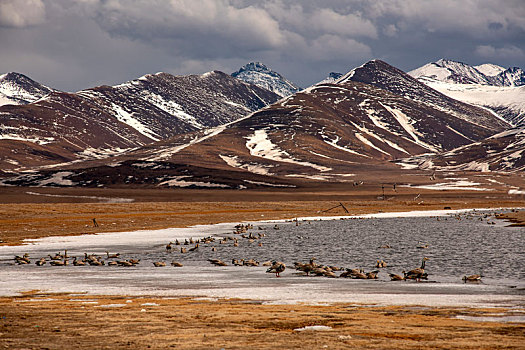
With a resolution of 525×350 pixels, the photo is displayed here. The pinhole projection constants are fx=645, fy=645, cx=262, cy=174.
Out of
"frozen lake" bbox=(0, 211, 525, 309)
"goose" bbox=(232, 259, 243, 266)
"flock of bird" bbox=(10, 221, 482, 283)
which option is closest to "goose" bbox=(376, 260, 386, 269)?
"flock of bird" bbox=(10, 221, 482, 283)

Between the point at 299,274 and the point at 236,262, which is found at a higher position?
the point at 236,262

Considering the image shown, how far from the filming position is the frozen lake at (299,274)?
27.5 meters

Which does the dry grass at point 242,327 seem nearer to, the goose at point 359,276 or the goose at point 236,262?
Result: the goose at point 359,276

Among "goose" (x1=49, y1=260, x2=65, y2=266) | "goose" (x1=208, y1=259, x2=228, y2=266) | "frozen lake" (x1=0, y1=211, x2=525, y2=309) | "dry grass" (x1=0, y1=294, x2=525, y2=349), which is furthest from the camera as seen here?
"goose" (x1=208, y1=259, x2=228, y2=266)

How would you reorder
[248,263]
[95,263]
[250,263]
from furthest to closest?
[95,263] → [248,263] → [250,263]

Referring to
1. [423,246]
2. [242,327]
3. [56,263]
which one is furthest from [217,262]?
[242,327]

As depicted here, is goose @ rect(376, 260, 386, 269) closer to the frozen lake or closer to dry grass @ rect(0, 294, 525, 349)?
the frozen lake

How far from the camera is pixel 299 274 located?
118 feet

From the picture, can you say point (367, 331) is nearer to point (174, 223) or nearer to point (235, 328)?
point (235, 328)

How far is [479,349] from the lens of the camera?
47.1 ft

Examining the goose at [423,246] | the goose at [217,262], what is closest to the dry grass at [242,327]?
the goose at [217,262]

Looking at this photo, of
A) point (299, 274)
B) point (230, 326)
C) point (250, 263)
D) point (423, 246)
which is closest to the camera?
point (230, 326)

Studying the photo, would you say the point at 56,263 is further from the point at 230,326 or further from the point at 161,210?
the point at 161,210

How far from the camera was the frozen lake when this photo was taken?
1082 inches
